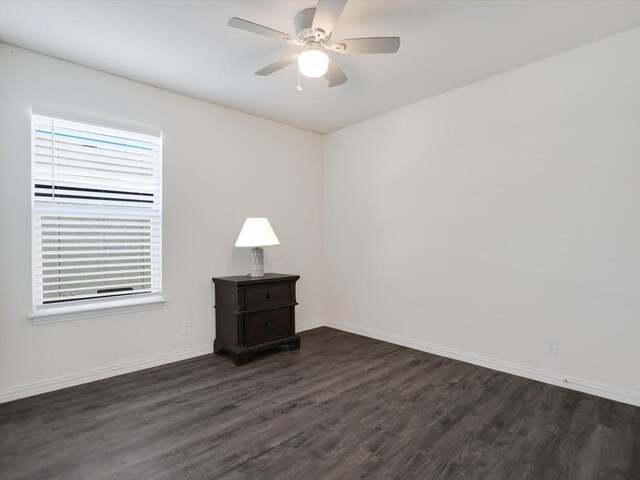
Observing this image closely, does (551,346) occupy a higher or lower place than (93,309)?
lower

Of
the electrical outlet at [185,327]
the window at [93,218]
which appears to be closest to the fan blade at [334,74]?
the window at [93,218]

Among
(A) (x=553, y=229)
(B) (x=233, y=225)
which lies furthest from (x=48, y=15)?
(A) (x=553, y=229)

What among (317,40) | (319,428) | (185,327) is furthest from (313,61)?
(185,327)

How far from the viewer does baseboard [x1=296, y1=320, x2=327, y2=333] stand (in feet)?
13.8

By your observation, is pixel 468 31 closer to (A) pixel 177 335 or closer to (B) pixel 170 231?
(B) pixel 170 231

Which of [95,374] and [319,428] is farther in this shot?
[95,374]

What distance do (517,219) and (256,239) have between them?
2198 millimetres

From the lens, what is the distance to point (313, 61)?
2.07 m

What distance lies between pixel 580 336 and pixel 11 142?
4.19 metres

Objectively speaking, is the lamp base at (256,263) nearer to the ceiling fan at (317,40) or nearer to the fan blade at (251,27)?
the ceiling fan at (317,40)

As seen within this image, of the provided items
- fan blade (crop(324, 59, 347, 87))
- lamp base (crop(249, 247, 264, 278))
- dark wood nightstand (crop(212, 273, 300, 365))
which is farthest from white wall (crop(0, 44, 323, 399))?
fan blade (crop(324, 59, 347, 87))

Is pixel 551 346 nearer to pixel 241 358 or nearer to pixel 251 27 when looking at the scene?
pixel 241 358

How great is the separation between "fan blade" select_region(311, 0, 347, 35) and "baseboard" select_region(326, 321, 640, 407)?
2.76 m

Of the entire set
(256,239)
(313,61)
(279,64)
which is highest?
(279,64)
